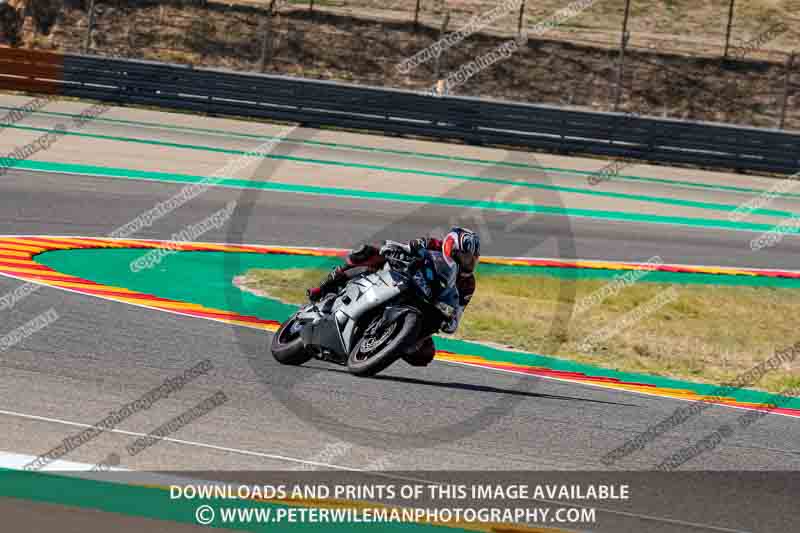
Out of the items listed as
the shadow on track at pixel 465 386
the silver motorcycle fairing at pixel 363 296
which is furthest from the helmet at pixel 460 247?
the shadow on track at pixel 465 386

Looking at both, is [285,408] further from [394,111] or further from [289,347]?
[394,111]

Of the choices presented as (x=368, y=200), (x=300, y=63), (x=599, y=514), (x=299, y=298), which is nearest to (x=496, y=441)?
(x=599, y=514)

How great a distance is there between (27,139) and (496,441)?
654 inches

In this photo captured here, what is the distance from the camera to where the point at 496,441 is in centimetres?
830

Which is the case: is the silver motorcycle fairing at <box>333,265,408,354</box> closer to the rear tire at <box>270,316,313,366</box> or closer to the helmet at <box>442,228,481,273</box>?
the helmet at <box>442,228,481,273</box>

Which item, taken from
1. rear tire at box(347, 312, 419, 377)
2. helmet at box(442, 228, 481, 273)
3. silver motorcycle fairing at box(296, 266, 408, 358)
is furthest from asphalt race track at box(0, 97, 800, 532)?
helmet at box(442, 228, 481, 273)

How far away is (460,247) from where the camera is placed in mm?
8953

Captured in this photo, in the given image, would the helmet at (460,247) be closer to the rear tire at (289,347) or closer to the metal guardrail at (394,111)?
the rear tire at (289,347)

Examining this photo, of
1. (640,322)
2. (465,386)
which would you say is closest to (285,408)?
(465,386)

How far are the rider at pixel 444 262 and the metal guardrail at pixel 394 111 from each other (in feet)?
62.0

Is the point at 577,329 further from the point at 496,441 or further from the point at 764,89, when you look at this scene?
the point at 764,89

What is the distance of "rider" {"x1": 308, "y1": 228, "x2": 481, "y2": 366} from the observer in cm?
898

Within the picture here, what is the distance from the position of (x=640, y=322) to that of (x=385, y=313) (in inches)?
257

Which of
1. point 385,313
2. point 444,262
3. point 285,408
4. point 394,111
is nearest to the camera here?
point 285,408
